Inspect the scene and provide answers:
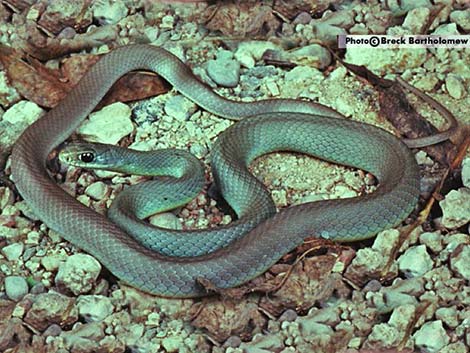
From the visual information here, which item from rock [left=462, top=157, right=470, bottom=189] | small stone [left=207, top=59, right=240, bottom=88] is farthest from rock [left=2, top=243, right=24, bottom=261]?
rock [left=462, top=157, right=470, bottom=189]

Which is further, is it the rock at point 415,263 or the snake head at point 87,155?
the snake head at point 87,155

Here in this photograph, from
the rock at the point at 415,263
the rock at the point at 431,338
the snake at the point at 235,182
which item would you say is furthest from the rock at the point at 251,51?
the rock at the point at 431,338

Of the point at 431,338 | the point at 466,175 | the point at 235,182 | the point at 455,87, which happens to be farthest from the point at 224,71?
the point at 431,338

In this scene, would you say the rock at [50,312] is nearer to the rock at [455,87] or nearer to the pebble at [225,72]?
the pebble at [225,72]

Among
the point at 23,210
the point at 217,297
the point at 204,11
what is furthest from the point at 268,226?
the point at 204,11

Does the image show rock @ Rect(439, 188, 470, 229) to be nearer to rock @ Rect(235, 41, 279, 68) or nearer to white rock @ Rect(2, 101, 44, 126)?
rock @ Rect(235, 41, 279, 68)

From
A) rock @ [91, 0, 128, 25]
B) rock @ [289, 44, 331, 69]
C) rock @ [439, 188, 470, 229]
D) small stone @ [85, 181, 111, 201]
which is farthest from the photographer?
rock @ [91, 0, 128, 25]

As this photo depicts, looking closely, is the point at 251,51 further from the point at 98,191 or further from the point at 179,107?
the point at 98,191
